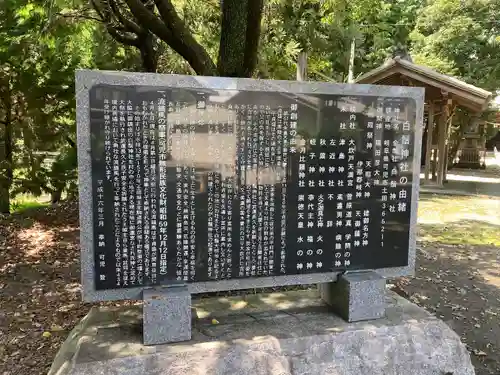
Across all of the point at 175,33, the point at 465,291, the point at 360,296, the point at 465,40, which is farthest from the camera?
the point at 465,40

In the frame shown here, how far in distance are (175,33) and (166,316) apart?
3.31m

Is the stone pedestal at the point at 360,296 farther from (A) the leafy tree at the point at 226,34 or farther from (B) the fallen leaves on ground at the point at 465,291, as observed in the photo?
(A) the leafy tree at the point at 226,34

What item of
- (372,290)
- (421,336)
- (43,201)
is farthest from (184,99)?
(43,201)

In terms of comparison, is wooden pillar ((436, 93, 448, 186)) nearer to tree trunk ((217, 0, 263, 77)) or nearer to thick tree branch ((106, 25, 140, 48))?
thick tree branch ((106, 25, 140, 48))

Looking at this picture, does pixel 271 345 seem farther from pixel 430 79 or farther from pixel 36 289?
pixel 430 79

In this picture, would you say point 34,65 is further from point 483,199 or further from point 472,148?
point 472,148

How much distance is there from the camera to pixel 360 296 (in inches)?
156

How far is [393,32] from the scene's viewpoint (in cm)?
2547

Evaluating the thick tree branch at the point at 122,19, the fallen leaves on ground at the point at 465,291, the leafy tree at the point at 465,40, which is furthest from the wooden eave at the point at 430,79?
the thick tree branch at the point at 122,19

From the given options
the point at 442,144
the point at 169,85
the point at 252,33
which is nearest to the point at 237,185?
the point at 169,85

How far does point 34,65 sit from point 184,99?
22.5 feet

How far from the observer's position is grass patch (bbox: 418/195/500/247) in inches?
358

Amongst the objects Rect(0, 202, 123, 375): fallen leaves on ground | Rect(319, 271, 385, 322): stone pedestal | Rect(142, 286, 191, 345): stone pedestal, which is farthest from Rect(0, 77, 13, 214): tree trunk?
Rect(319, 271, 385, 322): stone pedestal

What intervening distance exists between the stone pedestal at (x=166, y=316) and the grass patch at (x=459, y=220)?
21.6ft
